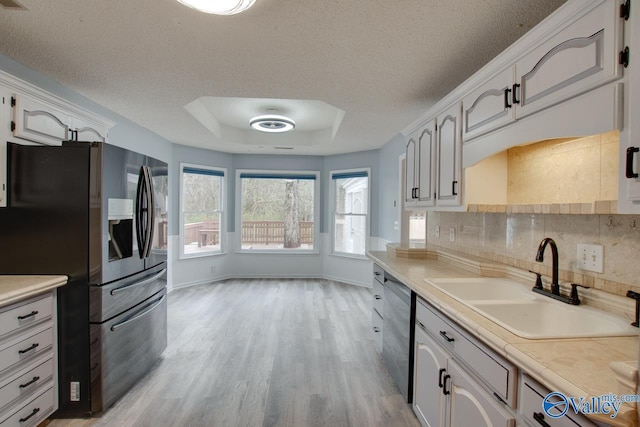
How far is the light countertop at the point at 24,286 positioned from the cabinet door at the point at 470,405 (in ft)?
7.45

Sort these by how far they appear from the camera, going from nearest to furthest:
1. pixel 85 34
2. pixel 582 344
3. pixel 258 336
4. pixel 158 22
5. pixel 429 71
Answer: pixel 582 344 → pixel 158 22 → pixel 85 34 → pixel 429 71 → pixel 258 336

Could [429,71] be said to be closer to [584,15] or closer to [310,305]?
[584,15]

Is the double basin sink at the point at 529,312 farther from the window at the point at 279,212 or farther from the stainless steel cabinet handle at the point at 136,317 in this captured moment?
the window at the point at 279,212

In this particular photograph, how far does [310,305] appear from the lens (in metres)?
4.13

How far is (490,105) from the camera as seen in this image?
165 cm

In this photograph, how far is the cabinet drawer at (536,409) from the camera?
0.81 metres

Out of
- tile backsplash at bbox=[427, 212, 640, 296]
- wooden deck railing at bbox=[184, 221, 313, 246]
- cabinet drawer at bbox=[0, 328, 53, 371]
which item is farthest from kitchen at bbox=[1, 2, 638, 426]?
cabinet drawer at bbox=[0, 328, 53, 371]

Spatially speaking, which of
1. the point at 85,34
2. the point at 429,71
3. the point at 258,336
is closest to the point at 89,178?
Answer: the point at 85,34

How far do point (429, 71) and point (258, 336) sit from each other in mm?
2954

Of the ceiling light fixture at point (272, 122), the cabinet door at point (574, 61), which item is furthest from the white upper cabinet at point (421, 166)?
the ceiling light fixture at point (272, 122)

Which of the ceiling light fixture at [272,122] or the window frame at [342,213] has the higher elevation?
the ceiling light fixture at [272,122]

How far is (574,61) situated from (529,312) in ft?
3.72

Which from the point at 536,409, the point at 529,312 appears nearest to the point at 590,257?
the point at 529,312

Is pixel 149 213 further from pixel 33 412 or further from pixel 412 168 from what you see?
pixel 412 168
